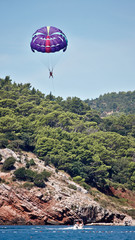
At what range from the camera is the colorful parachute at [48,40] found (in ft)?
220

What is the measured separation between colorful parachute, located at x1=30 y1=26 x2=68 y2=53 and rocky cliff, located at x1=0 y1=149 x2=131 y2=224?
25443 mm

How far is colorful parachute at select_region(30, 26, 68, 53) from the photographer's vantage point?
67.1 metres

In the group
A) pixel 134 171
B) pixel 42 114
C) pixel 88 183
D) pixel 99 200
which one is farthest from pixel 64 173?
pixel 42 114

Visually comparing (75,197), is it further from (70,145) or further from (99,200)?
(70,145)

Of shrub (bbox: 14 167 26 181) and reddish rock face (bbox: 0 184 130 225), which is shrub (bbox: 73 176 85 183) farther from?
shrub (bbox: 14 167 26 181)

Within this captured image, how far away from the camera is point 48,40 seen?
2653 inches

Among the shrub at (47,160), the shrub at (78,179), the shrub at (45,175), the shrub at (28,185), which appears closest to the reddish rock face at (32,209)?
the shrub at (28,185)

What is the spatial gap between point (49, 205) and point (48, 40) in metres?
29.5

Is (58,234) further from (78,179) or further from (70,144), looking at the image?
(70,144)

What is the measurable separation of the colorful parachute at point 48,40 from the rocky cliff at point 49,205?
1002 inches

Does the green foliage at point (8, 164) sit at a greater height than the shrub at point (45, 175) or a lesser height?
greater

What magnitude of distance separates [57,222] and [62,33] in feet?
110

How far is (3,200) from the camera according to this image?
6975cm

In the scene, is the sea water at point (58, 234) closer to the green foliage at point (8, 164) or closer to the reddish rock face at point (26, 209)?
the reddish rock face at point (26, 209)
